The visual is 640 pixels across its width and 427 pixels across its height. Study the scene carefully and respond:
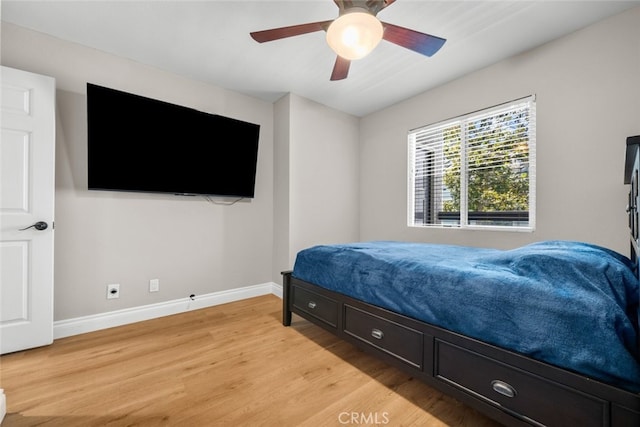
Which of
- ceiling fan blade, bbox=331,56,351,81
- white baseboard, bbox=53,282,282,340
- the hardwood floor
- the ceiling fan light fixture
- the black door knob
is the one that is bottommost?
the hardwood floor

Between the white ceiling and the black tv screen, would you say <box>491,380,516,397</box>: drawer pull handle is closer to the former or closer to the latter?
the white ceiling

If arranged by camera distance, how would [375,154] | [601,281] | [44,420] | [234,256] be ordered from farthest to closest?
[375,154]
[234,256]
[44,420]
[601,281]

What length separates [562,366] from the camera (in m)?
1.02

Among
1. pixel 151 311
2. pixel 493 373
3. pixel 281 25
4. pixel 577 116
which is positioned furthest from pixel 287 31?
pixel 151 311

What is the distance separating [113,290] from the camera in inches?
101

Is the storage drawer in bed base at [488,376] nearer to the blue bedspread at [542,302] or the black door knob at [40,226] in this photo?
the blue bedspread at [542,302]

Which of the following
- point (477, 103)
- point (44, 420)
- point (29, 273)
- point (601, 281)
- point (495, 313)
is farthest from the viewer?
point (477, 103)

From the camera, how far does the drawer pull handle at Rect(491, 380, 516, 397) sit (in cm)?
115

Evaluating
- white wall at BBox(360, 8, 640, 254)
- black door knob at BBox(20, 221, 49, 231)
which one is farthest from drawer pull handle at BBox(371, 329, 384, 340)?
black door knob at BBox(20, 221, 49, 231)

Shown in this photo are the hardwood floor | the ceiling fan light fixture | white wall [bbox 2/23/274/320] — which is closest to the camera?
the hardwood floor

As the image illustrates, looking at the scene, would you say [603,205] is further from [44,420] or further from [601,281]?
[44,420]

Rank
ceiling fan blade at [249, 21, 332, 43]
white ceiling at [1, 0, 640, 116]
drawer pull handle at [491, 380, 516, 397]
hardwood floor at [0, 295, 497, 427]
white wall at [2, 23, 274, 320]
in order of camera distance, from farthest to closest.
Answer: white wall at [2, 23, 274, 320] < white ceiling at [1, 0, 640, 116] < ceiling fan blade at [249, 21, 332, 43] < hardwood floor at [0, 295, 497, 427] < drawer pull handle at [491, 380, 516, 397]

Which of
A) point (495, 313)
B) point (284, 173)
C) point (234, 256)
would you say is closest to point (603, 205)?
point (495, 313)

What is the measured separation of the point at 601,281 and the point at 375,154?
3139 millimetres
